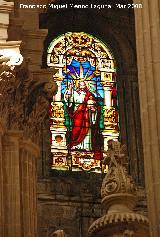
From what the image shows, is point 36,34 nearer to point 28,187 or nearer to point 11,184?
point 28,187

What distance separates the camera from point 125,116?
30.8 m

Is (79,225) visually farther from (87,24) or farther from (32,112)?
(32,112)

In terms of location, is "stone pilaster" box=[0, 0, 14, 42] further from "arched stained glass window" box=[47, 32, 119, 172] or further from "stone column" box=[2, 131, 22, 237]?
"arched stained glass window" box=[47, 32, 119, 172]

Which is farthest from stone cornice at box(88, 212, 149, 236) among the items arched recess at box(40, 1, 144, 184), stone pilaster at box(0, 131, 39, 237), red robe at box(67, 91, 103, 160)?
arched recess at box(40, 1, 144, 184)

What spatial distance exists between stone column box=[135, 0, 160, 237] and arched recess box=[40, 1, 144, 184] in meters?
17.5

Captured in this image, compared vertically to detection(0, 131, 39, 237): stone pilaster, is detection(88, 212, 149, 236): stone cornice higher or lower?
lower

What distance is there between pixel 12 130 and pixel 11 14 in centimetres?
209

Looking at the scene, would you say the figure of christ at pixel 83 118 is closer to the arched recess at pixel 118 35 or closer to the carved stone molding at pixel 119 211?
the arched recess at pixel 118 35

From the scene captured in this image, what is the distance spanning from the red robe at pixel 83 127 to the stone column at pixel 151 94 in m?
17.1

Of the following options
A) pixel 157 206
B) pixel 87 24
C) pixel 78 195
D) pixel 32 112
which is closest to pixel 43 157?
pixel 78 195

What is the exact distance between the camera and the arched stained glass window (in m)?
30.0

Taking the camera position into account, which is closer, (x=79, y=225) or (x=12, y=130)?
(x=12, y=130)

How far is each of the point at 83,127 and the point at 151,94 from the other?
59.7 ft

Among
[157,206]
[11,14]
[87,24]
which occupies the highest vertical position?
[87,24]
